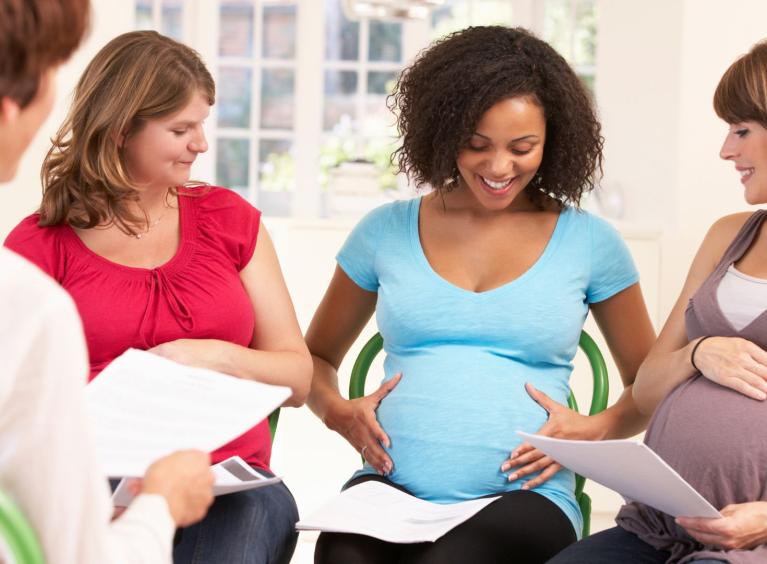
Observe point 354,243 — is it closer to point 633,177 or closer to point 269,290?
point 269,290

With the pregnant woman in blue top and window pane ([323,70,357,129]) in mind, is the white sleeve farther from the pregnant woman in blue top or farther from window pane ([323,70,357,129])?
window pane ([323,70,357,129])

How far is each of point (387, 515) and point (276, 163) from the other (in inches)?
180

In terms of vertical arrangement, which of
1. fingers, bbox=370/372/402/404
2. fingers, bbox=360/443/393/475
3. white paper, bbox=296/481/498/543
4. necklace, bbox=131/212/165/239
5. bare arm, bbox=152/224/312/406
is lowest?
white paper, bbox=296/481/498/543

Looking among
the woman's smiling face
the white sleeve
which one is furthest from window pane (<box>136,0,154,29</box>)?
the white sleeve

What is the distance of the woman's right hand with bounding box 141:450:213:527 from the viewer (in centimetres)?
112

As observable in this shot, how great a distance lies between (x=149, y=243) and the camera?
1.93m

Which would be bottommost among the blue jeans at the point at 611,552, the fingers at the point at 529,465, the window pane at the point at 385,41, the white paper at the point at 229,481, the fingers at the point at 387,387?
Result: the blue jeans at the point at 611,552

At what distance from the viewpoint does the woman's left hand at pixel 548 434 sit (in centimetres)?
186

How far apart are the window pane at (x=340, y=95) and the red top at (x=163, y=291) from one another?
424cm

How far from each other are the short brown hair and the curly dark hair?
1.05 metres

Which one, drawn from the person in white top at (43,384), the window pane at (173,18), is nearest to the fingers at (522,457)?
the person in white top at (43,384)

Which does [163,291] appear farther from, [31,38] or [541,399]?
[31,38]

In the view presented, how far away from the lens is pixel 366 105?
20.4ft

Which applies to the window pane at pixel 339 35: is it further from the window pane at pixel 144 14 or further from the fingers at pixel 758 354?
the fingers at pixel 758 354
